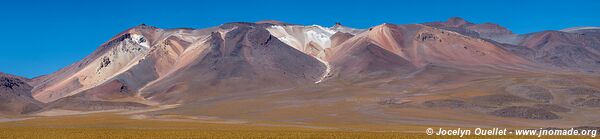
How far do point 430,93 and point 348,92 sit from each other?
1965 centimetres

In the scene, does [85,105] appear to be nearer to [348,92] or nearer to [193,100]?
[193,100]

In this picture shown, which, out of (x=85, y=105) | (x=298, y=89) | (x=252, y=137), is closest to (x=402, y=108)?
(x=298, y=89)

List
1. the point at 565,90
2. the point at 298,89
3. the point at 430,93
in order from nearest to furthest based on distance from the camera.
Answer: the point at 565,90 → the point at 430,93 → the point at 298,89

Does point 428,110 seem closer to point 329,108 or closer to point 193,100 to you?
point 329,108

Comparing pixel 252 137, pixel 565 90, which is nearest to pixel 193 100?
pixel 565 90

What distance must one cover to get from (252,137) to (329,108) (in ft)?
299

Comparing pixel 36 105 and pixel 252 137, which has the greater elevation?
pixel 36 105

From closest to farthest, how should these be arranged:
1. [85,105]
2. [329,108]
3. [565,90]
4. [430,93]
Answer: [329,108]
[565,90]
[430,93]
[85,105]

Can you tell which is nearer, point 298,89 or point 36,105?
point 36,105

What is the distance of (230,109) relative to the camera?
15075cm

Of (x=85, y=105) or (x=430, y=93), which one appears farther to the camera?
(x=85, y=105)

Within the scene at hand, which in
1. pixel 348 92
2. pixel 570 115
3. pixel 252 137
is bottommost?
pixel 252 137

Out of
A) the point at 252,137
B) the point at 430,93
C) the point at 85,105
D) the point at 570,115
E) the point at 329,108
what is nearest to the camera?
the point at 252,137

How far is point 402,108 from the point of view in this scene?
5743 inches
